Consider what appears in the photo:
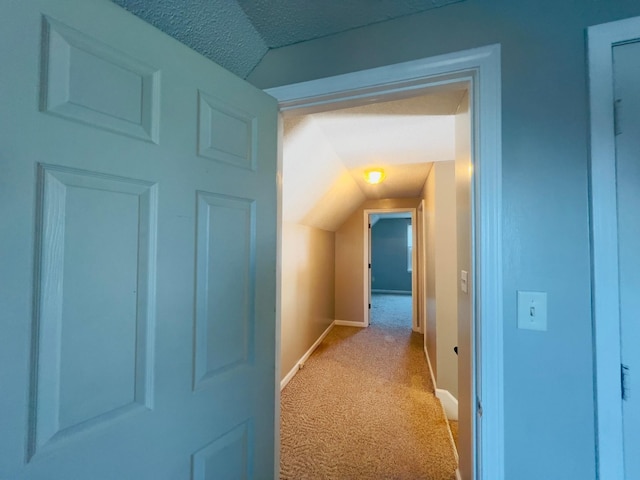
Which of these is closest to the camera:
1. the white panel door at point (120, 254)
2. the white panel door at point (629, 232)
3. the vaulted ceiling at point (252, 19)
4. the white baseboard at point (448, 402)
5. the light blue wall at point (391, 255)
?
the white panel door at point (120, 254)

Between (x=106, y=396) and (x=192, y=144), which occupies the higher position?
(x=192, y=144)

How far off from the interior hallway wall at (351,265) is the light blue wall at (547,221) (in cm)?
381

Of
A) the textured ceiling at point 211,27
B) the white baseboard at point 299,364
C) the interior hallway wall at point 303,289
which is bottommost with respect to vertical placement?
the white baseboard at point 299,364

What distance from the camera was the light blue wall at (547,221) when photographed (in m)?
0.77

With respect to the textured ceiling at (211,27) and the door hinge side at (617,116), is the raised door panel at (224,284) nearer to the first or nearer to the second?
the textured ceiling at (211,27)

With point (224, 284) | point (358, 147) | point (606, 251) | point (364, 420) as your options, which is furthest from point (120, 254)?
point (364, 420)

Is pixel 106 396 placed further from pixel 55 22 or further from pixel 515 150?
pixel 515 150

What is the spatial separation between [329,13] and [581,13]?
2.49 feet

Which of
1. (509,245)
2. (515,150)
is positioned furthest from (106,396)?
(515,150)

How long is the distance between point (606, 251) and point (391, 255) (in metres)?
7.79

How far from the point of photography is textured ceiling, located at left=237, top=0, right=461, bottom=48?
0.91 meters

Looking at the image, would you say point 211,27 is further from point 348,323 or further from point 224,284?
point 348,323

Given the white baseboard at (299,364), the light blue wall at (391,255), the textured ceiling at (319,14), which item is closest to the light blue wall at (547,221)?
the textured ceiling at (319,14)

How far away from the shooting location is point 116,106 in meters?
0.62
